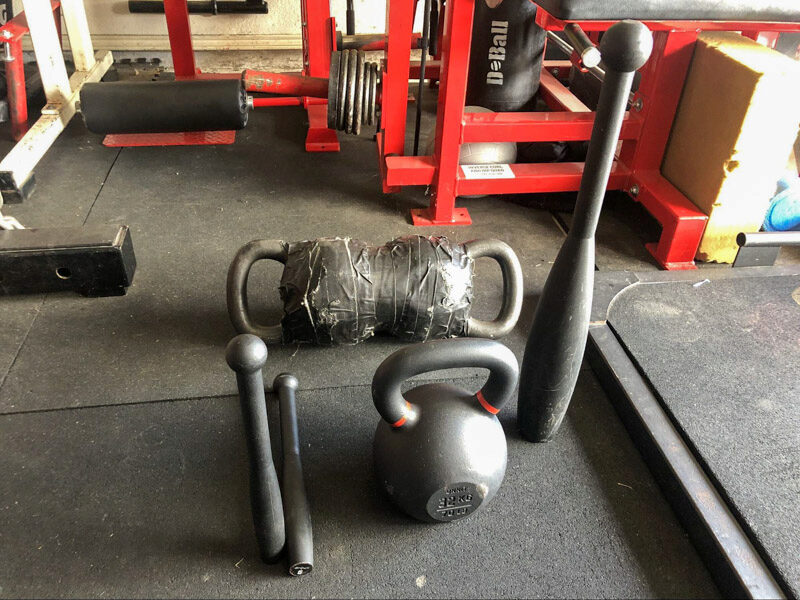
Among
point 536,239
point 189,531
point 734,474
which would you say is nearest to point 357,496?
point 189,531

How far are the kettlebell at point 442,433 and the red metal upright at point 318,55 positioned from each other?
1.62 meters

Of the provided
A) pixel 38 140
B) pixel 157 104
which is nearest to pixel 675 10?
pixel 157 104

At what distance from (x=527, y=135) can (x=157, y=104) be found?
1225 millimetres

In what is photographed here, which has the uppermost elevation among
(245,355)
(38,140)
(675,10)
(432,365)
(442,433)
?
(675,10)

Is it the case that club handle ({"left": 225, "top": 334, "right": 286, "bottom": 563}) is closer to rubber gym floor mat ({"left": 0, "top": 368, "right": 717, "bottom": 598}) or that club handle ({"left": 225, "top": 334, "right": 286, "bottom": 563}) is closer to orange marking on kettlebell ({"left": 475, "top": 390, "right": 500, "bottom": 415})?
rubber gym floor mat ({"left": 0, "top": 368, "right": 717, "bottom": 598})

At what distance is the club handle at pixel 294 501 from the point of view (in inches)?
39.6

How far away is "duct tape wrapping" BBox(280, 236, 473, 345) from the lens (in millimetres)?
1373

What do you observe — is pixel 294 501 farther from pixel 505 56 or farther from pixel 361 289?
pixel 505 56

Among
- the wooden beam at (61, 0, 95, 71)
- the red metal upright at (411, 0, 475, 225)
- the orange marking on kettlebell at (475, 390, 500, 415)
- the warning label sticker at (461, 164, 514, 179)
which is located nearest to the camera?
the orange marking on kettlebell at (475, 390, 500, 415)

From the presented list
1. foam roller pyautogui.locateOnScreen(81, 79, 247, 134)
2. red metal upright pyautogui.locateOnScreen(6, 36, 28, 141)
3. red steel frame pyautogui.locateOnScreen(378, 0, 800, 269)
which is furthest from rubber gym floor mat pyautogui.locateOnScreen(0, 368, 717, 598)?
red metal upright pyautogui.locateOnScreen(6, 36, 28, 141)

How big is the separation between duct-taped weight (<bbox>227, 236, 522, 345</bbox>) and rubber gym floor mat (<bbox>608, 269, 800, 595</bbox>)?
42 cm

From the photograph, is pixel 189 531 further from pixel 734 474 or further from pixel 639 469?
pixel 734 474

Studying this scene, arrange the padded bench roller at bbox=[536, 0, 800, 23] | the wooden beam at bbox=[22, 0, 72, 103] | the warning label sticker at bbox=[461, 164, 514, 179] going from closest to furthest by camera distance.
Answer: the padded bench roller at bbox=[536, 0, 800, 23] → the warning label sticker at bbox=[461, 164, 514, 179] → the wooden beam at bbox=[22, 0, 72, 103]

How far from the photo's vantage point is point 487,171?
1.97m
